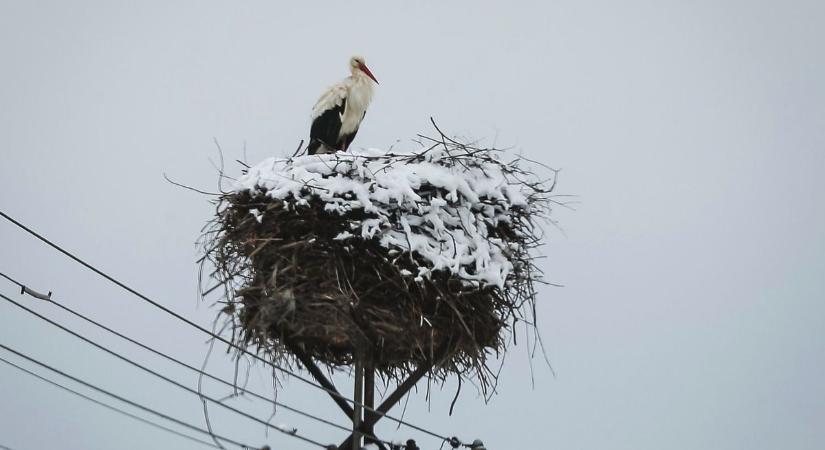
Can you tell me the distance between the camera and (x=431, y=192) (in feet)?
16.9

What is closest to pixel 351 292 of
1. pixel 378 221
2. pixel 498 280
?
pixel 378 221

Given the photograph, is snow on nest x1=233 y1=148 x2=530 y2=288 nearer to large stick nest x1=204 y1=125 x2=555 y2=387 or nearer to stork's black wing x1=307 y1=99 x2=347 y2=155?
large stick nest x1=204 y1=125 x2=555 y2=387

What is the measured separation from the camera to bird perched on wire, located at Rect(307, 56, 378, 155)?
7.21m

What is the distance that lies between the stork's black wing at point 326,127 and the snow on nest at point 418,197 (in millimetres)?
1936

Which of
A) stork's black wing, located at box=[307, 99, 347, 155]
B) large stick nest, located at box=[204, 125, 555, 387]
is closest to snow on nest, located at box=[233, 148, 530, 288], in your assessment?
large stick nest, located at box=[204, 125, 555, 387]

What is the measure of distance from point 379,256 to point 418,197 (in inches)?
12.6

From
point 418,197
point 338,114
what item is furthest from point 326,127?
point 418,197

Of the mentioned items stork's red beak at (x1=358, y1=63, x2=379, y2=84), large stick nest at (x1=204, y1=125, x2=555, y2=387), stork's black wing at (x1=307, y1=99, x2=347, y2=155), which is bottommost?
large stick nest at (x1=204, y1=125, x2=555, y2=387)

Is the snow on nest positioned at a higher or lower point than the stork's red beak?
lower

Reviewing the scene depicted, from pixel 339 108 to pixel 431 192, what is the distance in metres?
2.23

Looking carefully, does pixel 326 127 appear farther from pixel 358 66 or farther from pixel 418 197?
pixel 418 197

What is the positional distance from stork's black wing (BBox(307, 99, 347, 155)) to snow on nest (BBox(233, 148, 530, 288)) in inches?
76.2

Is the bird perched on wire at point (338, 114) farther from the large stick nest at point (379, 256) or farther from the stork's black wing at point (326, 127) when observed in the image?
the large stick nest at point (379, 256)

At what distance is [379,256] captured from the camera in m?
4.91
